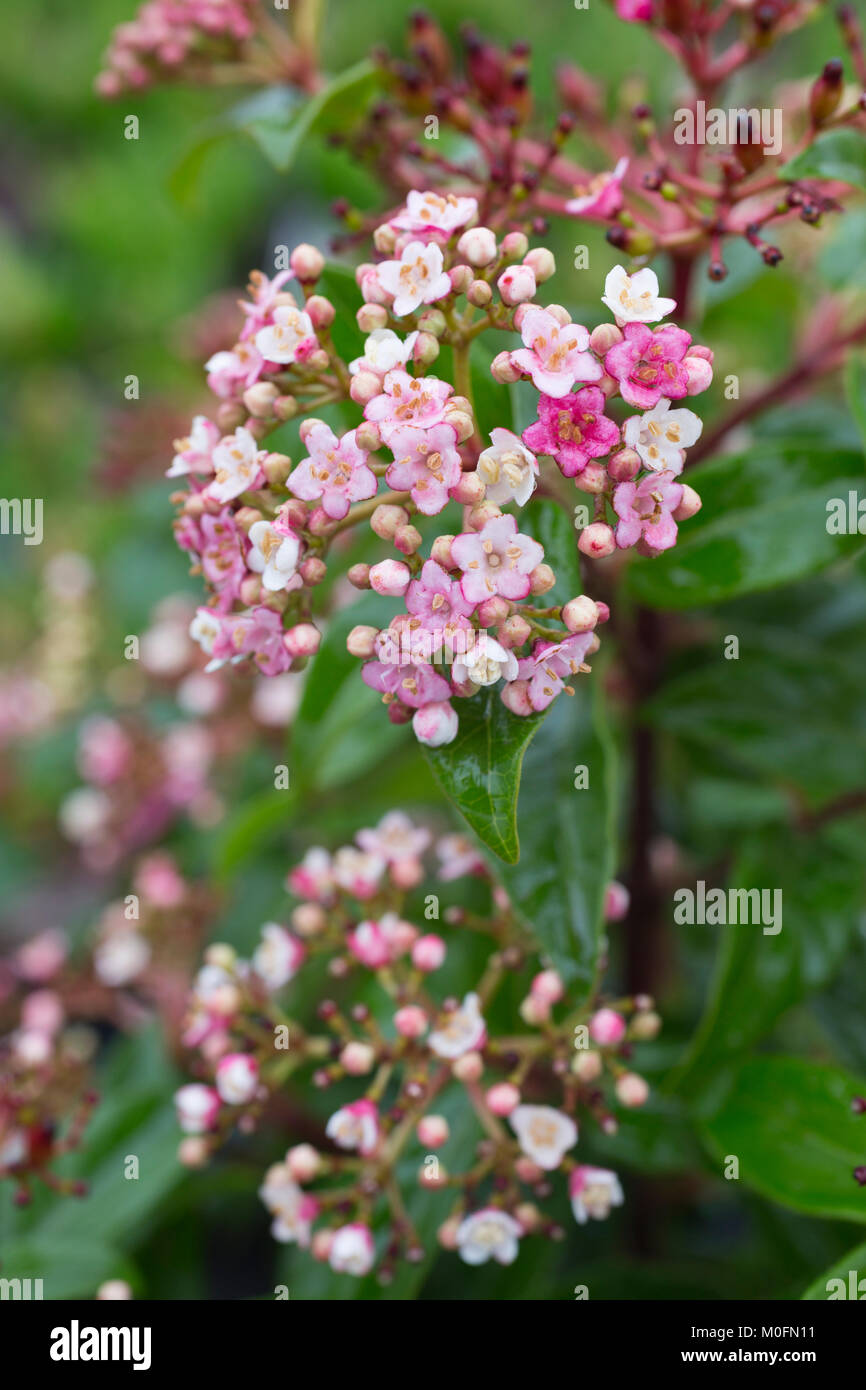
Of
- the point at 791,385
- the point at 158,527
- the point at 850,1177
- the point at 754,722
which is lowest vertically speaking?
the point at 850,1177

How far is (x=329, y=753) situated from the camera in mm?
1022

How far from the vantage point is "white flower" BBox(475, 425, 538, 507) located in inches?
24.4

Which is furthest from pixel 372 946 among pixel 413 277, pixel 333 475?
pixel 413 277

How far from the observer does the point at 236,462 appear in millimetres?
694

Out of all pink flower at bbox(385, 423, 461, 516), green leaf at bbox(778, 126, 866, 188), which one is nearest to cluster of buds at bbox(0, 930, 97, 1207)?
pink flower at bbox(385, 423, 461, 516)

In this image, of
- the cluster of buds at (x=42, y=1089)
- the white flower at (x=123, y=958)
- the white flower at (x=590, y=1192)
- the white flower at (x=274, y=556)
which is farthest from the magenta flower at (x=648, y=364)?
the white flower at (x=123, y=958)

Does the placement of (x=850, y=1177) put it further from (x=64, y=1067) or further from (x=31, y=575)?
(x=31, y=575)

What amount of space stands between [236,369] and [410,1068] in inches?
19.7

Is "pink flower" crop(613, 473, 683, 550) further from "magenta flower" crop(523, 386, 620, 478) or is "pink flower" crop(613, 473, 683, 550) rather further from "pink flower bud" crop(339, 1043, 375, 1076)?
"pink flower bud" crop(339, 1043, 375, 1076)

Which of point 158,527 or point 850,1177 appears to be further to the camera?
point 158,527

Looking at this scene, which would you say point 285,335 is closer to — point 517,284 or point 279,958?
point 517,284

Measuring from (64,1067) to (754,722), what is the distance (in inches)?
29.1

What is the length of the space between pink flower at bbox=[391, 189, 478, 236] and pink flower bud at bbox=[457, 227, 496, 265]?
10 millimetres
